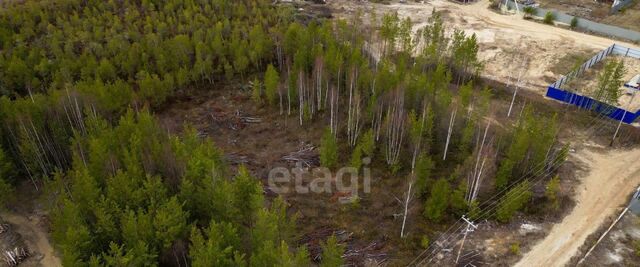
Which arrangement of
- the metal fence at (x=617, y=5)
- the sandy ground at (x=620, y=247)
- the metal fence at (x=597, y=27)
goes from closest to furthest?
the sandy ground at (x=620, y=247) < the metal fence at (x=597, y=27) < the metal fence at (x=617, y=5)

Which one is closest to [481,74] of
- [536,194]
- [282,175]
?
[536,194]

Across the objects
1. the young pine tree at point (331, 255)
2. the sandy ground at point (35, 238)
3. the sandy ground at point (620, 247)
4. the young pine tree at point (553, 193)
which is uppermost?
the young pine tree at point (331, 255)

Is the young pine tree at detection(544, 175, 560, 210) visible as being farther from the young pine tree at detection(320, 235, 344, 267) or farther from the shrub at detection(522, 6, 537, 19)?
the shrub at detection(522, 6, 537, 19)

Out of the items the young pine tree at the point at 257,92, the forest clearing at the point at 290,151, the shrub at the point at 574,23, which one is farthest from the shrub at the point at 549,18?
the young pine tree at the point at 257,92

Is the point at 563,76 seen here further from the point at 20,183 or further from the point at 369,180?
the point at 20,183

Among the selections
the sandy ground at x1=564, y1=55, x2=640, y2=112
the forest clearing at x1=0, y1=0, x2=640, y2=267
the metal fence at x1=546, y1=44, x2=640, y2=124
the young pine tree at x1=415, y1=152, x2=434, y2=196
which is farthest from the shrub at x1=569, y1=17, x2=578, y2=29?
the young pine tree at x1=415, y1=152, x2=434, y2=196

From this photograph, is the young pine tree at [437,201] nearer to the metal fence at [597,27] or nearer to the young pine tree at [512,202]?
the young pine tree at [512,202]

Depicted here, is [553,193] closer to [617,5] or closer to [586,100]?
[586,100]
